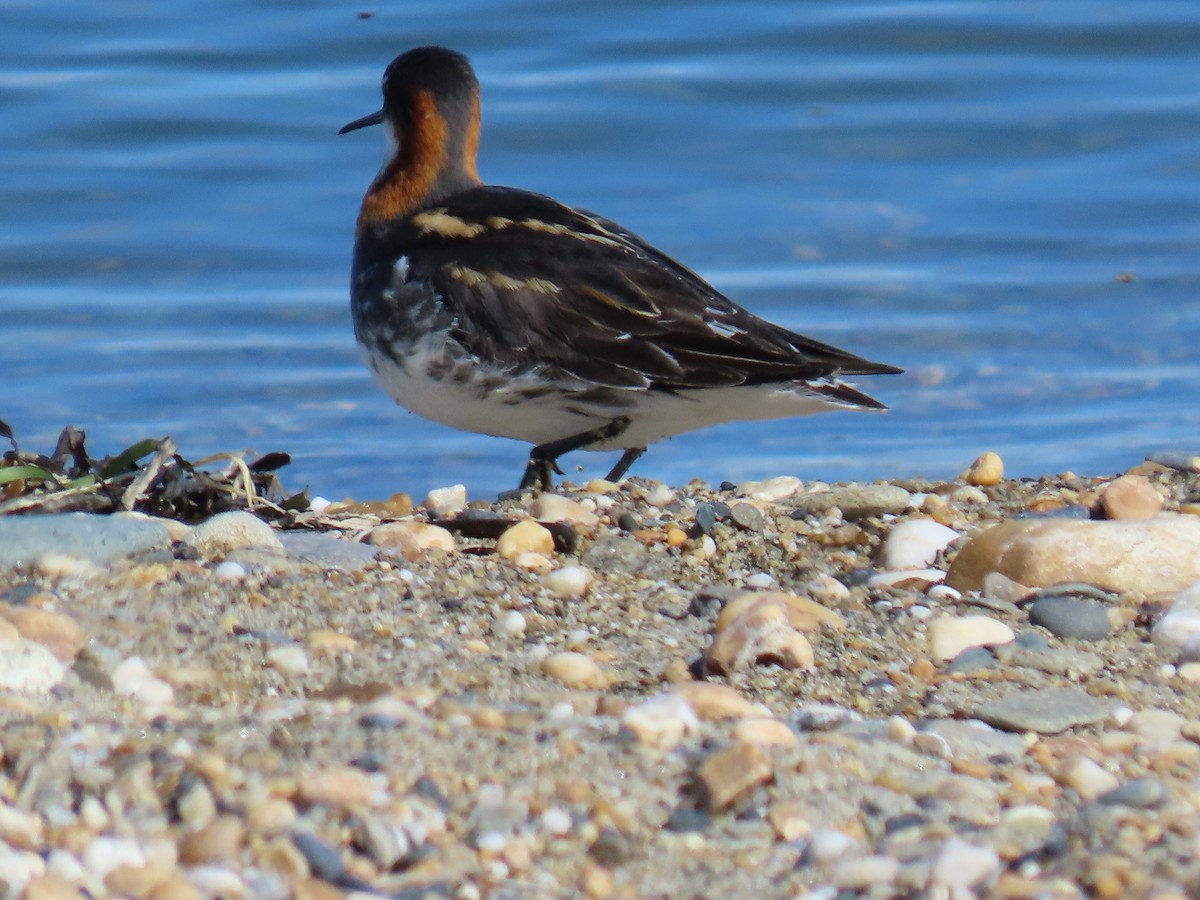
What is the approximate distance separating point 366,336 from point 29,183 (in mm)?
6346

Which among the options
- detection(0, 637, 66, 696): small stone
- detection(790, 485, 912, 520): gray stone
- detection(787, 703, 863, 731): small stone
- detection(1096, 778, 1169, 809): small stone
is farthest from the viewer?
detection(790, 485, 912, 520): gray stone

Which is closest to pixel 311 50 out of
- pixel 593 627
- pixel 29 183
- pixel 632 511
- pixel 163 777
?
pixel 29 183

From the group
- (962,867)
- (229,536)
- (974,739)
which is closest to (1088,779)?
(974,739)

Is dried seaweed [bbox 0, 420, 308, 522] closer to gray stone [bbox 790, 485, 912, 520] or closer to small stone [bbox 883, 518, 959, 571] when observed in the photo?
gray stone [bbox 790, 485, 912, 520]

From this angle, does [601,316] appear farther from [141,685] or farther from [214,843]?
[214,843]

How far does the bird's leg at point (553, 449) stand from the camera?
21.1ft

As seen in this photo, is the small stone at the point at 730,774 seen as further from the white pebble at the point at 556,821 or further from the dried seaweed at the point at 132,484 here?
the dried seaweed at the point at 132,484

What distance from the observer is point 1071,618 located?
4.28 meters

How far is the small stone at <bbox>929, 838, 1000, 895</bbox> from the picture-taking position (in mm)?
2764

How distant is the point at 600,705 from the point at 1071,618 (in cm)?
138

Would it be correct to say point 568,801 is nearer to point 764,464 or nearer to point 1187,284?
point 764,464

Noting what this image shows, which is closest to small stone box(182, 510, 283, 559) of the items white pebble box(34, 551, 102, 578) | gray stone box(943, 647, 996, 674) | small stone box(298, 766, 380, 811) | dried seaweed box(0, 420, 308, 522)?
white pebble box(34, 551, 102, 578)

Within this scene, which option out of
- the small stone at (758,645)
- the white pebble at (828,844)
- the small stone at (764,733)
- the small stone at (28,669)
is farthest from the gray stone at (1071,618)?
the small stone at (28,669)

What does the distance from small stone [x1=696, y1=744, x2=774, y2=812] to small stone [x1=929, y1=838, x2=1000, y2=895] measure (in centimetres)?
35
